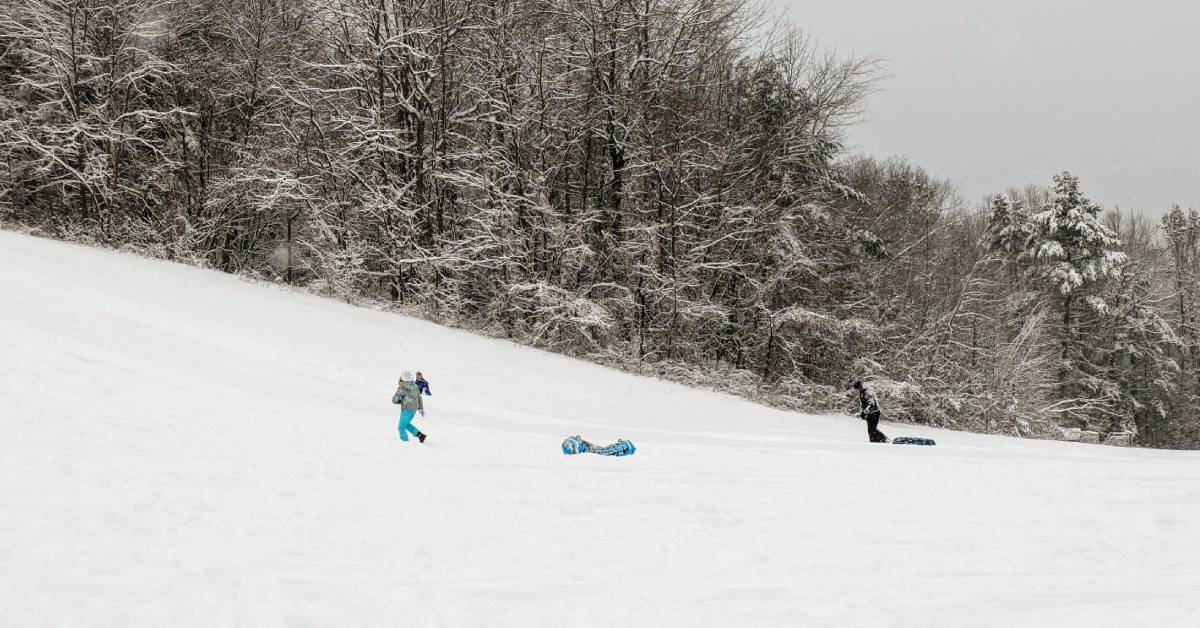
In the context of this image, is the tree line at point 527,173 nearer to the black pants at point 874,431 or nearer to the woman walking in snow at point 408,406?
the black pants at point 874,431

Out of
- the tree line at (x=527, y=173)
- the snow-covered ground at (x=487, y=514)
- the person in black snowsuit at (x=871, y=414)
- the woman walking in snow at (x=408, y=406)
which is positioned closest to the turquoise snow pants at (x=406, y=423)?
the woman walking in snow at (x=408, y=406)

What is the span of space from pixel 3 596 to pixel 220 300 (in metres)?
14.3

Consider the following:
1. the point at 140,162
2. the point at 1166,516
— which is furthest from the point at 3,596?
Result: the point at 140,162

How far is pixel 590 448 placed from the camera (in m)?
9.87

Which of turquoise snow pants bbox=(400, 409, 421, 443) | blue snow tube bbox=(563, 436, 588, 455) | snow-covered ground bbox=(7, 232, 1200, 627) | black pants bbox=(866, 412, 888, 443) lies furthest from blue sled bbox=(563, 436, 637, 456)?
black pants bbox=(866, 412, 888, 443)

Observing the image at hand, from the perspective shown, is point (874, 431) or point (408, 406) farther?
point (874, 431)

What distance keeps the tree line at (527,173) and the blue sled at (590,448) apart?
9.27m

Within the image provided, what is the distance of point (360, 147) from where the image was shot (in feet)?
72.4

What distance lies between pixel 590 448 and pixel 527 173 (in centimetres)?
1323

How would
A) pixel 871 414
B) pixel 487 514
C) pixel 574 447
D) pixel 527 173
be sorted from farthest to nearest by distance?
1. pixel 527 173
2. pixel 871 414
3. pixel 574 447
4. pixel 487 514

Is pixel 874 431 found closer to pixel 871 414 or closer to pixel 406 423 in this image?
pixel 871 414

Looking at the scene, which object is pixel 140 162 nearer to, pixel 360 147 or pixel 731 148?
pixel 360 147

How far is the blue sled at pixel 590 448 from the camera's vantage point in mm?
9773

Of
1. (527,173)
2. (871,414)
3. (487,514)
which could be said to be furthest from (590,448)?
(527,173)
